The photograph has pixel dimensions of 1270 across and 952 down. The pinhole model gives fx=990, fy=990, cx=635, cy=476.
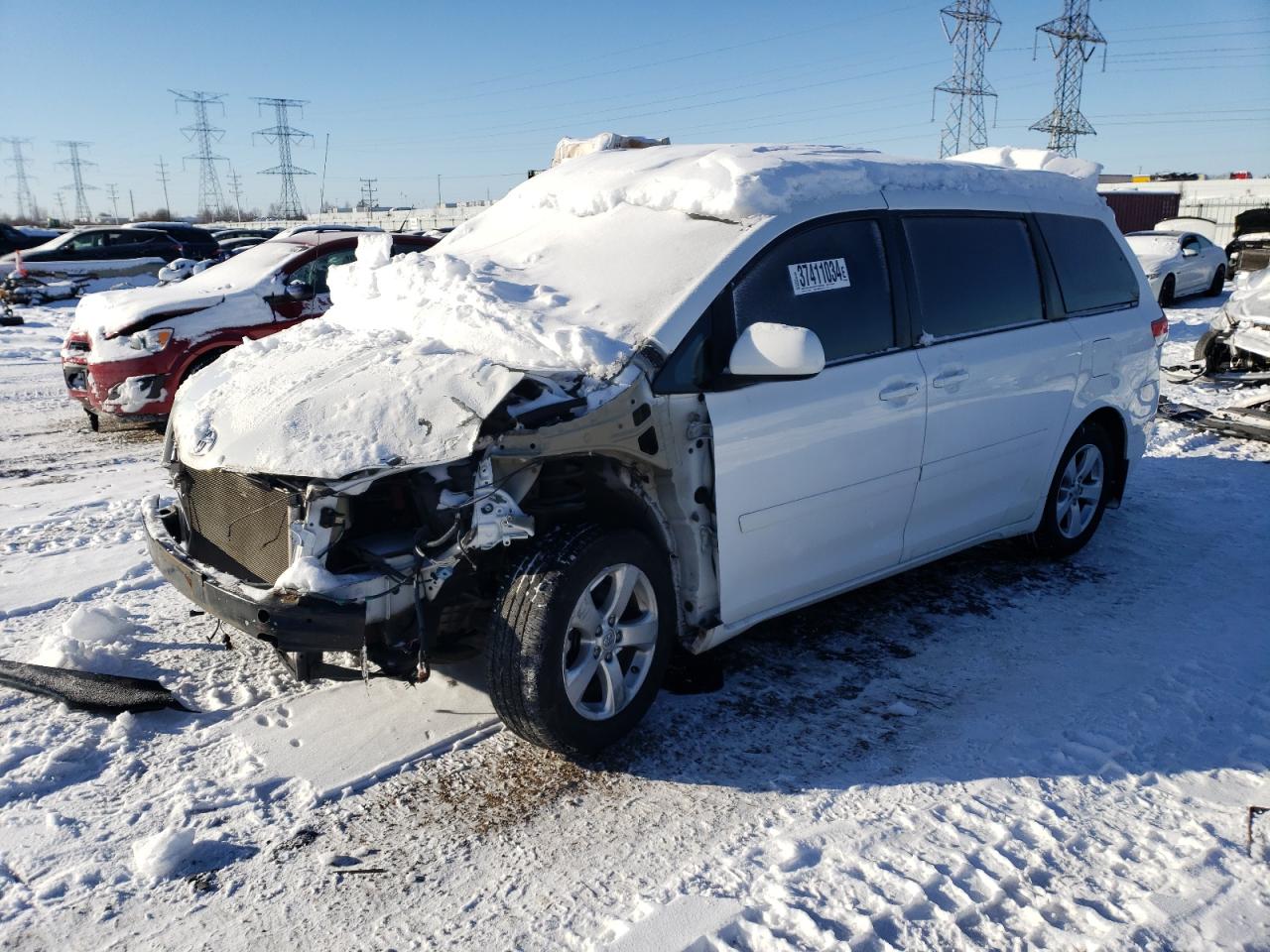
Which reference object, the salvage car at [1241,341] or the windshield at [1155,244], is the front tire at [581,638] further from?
the windshield at [1155,244]

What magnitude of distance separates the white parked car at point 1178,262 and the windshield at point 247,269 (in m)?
15.2

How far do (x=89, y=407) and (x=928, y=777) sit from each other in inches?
304

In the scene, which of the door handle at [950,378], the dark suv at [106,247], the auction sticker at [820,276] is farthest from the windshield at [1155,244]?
the dark suv at [106,247]

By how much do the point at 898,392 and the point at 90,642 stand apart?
3.54 m

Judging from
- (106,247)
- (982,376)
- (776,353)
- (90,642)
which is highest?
(106,247)

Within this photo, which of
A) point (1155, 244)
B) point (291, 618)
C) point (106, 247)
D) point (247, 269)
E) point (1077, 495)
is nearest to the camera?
point (291, 618)

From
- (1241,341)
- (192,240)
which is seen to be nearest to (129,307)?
(1241,341)

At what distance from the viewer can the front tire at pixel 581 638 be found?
315 centimetres

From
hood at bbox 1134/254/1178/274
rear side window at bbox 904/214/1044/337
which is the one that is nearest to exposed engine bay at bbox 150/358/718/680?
rear side window at bbox 904/214/1044/337

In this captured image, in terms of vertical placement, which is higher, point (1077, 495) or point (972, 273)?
point (972, 273)

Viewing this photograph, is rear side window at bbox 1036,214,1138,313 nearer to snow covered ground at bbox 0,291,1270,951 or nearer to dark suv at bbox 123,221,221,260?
snow covered ground at bbox 0,291,1270,951

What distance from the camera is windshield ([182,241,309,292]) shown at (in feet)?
28.9

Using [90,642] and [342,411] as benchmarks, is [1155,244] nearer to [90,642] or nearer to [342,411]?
[342,411]

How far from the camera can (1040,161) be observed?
5742 mm
